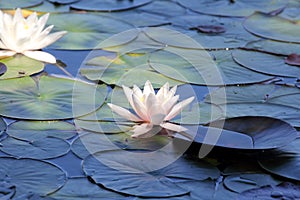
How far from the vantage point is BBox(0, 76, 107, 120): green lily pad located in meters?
2.33

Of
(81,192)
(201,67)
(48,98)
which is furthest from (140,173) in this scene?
(201,67)

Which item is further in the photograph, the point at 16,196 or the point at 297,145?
the point at 297,145

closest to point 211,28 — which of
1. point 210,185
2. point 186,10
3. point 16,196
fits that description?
point 186,10

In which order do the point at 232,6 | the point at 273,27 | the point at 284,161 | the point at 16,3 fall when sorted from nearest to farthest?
the point at 284,161 → the point at 273,27 → the point at 16,3 → the point at 232,6

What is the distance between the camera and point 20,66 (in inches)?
105

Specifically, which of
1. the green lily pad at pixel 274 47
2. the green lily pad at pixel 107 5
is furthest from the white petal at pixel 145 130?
the green lily pad at pixel 107 5

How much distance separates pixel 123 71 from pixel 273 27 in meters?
0.87

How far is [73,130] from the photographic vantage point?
224 cm

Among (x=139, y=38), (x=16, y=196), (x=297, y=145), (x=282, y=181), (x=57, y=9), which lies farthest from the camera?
(x=57, y=9)

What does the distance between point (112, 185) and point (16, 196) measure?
260 mm

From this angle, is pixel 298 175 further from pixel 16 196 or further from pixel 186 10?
pixel 186 10

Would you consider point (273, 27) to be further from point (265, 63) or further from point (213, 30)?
point (265, 63)

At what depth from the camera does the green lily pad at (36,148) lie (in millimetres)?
2086

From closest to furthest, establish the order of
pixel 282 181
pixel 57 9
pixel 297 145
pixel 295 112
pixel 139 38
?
pixel 282 181 < pixel 297 145 < pixel 295 112 < pixel 139 38 < pixel 57 9
